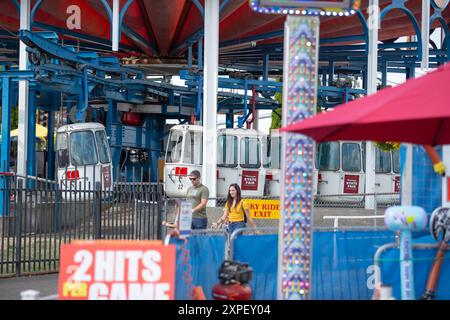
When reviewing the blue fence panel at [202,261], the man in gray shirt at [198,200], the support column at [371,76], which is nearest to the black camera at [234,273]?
the blue fence panel at [202,261]

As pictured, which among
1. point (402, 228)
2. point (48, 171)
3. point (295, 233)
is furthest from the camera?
point (48, 171)

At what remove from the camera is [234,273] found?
8547 mm

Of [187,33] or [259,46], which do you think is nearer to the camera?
[187,33]

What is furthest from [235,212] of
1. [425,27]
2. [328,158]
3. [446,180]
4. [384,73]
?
[384,73]

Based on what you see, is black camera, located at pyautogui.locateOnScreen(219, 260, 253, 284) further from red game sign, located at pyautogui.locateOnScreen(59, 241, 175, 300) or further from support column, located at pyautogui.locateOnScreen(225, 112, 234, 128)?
support column, located at pyautogui.locateOnScreen(225, 112, 234, 128)

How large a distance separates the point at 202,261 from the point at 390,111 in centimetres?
310

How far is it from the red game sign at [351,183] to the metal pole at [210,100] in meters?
5.35

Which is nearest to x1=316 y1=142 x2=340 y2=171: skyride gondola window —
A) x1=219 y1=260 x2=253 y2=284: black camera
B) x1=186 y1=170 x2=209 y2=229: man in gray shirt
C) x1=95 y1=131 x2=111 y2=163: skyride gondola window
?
x1=95 y1=131 x2=111 y2=163: skyride gondola window
